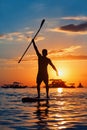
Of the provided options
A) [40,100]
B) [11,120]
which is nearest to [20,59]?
[40,100]

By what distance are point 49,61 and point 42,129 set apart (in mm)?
10988

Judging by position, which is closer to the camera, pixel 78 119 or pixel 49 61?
pixel 78 119

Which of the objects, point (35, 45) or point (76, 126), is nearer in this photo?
point (76, 126)

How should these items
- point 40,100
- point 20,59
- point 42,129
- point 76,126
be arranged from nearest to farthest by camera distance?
point 42,129 < point 76,126 < point 40,100 < point 20,59

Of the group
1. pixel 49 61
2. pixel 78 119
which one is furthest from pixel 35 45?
pixel 78 119

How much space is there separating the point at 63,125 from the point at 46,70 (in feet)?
34.1

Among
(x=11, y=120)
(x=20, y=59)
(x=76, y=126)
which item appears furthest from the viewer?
(x=20, y=59)

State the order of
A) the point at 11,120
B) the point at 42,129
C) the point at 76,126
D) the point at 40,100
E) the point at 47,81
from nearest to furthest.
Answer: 1. the point at 42,129
2. the point at 76,126
3. the point at 11,120
4. the point at 40,100
5. the point at 47,81

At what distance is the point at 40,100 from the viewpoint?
1762 cm

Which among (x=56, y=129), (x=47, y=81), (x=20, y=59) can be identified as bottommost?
(x=56, y=129)

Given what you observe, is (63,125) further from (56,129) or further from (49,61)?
(49,61)

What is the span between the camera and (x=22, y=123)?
8.82 meters

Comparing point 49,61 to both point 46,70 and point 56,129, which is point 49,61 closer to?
point 46,70

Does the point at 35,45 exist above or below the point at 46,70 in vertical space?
above
